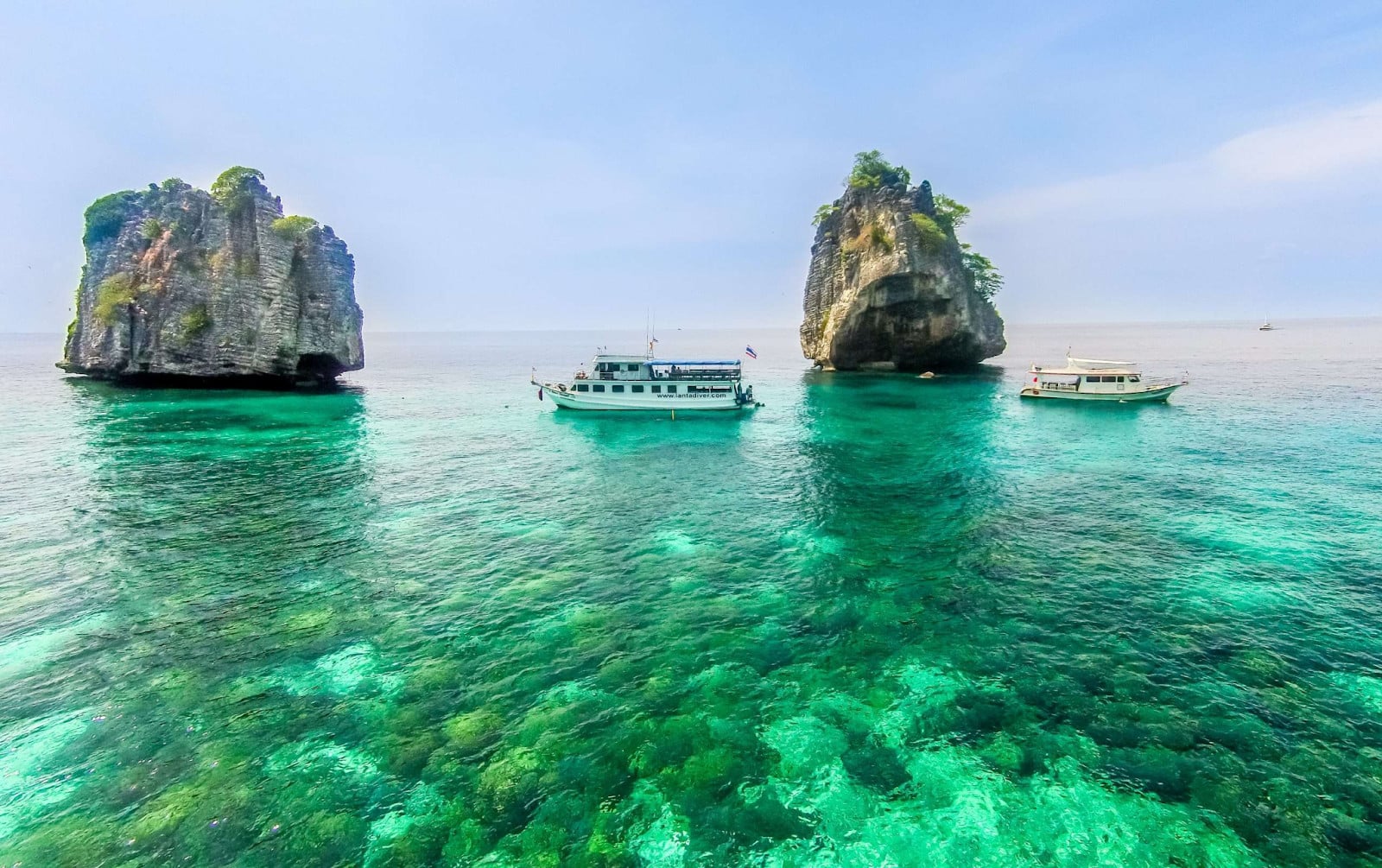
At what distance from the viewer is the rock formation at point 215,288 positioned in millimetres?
68000

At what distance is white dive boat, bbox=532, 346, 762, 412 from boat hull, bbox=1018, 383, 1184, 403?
36.5m

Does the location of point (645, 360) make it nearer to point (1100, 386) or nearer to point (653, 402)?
point (653, 402)

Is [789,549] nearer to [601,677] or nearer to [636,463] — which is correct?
[601,677]

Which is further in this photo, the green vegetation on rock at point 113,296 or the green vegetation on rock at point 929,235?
the green vegetation on rock at point 929,235

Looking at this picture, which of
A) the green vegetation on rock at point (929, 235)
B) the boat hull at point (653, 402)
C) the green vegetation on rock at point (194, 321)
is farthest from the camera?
the green vegetation on rock at point (929, 235)

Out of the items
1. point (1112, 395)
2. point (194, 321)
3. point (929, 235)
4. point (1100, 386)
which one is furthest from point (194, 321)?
point (1112, 395)

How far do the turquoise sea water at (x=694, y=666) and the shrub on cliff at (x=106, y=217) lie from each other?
55098mm

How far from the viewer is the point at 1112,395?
2653 inches

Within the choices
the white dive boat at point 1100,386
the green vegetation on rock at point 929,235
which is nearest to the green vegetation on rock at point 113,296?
the green vegetation on rock at point 929,235

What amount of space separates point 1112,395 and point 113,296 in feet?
394

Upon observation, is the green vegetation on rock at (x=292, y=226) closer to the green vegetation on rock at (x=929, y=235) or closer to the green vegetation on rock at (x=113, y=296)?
the green vegetation on rock at (x=113, y=296)

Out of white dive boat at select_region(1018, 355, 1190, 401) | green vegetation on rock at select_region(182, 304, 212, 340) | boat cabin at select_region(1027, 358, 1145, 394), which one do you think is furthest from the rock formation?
boat cabin at select_region(1027, 358, 1145, 394)

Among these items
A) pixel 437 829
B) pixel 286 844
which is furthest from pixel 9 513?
pixel 437 829

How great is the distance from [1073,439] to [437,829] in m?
53.2
